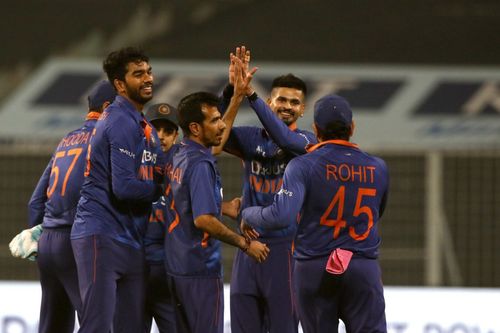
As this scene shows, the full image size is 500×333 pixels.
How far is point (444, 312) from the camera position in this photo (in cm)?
959

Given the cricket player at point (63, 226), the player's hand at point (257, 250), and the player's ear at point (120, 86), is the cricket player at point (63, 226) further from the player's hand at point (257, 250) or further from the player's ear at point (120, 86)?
the player's hand at point (257, 250)

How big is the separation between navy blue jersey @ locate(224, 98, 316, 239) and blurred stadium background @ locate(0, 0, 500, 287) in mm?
5152

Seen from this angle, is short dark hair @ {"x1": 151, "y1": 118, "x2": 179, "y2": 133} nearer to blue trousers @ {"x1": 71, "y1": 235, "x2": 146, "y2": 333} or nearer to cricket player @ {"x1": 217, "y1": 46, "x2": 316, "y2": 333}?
cricket player @ {"x1": 217, "y1": 46, "x2": 316, "y2": 333}

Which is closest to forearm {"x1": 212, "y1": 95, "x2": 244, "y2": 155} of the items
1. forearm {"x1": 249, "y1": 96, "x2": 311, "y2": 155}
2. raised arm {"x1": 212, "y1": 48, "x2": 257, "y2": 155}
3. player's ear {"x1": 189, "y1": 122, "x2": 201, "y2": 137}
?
raised arm {"x1": 212, "y1": 48, "x2": 257, "y2": 155}

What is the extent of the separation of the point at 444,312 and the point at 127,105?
13.7 ft

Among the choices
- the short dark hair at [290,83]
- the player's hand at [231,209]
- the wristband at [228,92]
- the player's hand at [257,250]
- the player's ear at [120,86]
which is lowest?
the player's hand at [257,250]

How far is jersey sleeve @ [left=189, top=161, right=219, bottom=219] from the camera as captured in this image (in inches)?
244

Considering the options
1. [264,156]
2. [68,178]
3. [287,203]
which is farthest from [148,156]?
[264,156]

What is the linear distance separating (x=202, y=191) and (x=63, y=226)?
993 mm

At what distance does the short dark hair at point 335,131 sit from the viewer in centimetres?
640

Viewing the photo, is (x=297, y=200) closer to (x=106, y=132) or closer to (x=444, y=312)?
(x=106, y=132)

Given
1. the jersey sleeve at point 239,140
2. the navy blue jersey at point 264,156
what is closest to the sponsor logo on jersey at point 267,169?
the navy blue jersey at point 264,156

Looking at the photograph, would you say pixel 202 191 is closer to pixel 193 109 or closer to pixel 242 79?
pixel 193 109

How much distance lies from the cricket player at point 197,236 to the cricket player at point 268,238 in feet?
1.89
